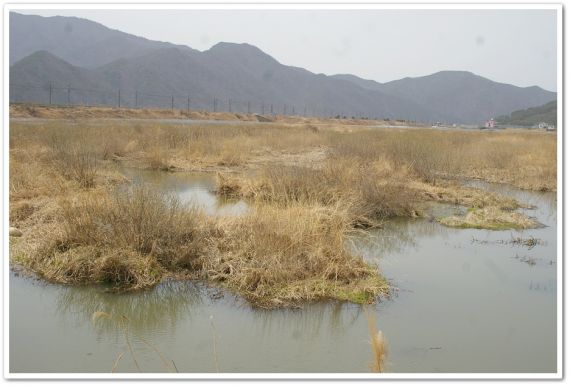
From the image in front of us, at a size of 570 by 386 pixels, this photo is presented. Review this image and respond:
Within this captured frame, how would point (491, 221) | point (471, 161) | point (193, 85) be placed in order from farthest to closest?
1. point (193, 85)
2. point (471, 161)
3. point (491, 221)

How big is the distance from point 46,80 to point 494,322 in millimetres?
106472

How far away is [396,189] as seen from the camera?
1177 cm

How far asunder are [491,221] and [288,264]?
A: 20.0 feet

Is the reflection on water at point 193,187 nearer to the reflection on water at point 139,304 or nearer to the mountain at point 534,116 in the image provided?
the reflection on water at point 139,304

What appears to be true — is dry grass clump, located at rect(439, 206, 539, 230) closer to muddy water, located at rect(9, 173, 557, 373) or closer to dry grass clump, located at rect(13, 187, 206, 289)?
muddy water, located at rect(9, 173, 557, 373)

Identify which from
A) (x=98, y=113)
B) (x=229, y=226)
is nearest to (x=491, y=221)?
(x=229, y=226)

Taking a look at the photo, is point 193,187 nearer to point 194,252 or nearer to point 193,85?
point 194,252

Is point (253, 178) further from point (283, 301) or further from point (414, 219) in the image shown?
point (283, 301)

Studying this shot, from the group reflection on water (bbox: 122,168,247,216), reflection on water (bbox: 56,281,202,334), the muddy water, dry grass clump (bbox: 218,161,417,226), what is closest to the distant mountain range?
reflection on water (bbox: 122,168,247,216)

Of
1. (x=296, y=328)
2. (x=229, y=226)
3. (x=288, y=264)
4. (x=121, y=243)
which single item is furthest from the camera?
(x=229, y=226)

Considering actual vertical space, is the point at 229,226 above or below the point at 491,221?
above

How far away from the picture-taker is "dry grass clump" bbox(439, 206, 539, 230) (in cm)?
1091

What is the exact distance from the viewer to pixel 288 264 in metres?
6.76

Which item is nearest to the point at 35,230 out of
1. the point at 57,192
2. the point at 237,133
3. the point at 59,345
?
the point at 57,192
